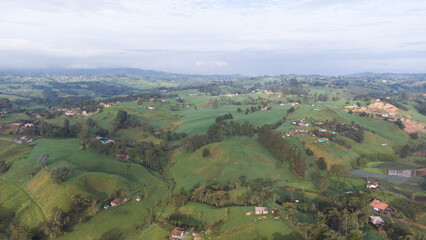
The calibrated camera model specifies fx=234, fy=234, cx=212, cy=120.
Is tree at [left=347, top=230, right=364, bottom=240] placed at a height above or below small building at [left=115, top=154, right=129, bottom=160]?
above

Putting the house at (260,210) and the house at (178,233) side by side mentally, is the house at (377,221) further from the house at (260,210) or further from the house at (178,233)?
the house at (178,233)

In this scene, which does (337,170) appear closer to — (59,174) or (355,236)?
(355,236)

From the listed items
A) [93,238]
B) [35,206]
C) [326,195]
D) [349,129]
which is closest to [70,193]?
[35,206]

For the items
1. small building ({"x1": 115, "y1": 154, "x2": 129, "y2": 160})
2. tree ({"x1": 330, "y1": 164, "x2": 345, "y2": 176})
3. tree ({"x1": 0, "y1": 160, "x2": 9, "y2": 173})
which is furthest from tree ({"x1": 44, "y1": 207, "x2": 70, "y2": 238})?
tree ({"x1": 330, "y1": 164, "x2": 345, "y2": 176})

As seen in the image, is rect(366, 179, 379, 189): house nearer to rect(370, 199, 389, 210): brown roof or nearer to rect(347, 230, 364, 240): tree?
rect(370, 199, 389, 210): brown roof

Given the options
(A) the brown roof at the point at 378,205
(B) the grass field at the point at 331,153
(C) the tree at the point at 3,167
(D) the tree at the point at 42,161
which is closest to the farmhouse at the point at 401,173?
(B) the grass field at the point at 331,153

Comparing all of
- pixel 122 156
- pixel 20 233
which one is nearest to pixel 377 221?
pixel 20 233
